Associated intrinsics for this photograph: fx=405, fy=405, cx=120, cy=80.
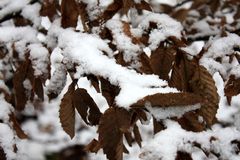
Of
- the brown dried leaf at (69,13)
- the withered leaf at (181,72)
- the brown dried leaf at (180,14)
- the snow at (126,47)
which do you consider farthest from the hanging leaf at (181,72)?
the brown dried leaf at (180,14)

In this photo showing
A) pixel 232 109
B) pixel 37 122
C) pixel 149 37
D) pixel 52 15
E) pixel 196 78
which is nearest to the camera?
pixel 196 78

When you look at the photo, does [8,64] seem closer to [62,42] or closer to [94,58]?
[62,42]

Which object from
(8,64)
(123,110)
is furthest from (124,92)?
(8,64)

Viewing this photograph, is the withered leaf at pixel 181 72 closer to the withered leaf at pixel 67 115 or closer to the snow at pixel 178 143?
the snow at pixel 178 143

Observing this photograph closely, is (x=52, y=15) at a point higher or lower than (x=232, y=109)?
higher

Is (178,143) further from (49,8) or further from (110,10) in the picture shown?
(49,8)

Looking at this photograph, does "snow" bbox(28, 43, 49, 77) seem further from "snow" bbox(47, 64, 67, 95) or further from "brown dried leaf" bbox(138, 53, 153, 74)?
"brown dried leaf" bbox(138, 53, 153, 74)
